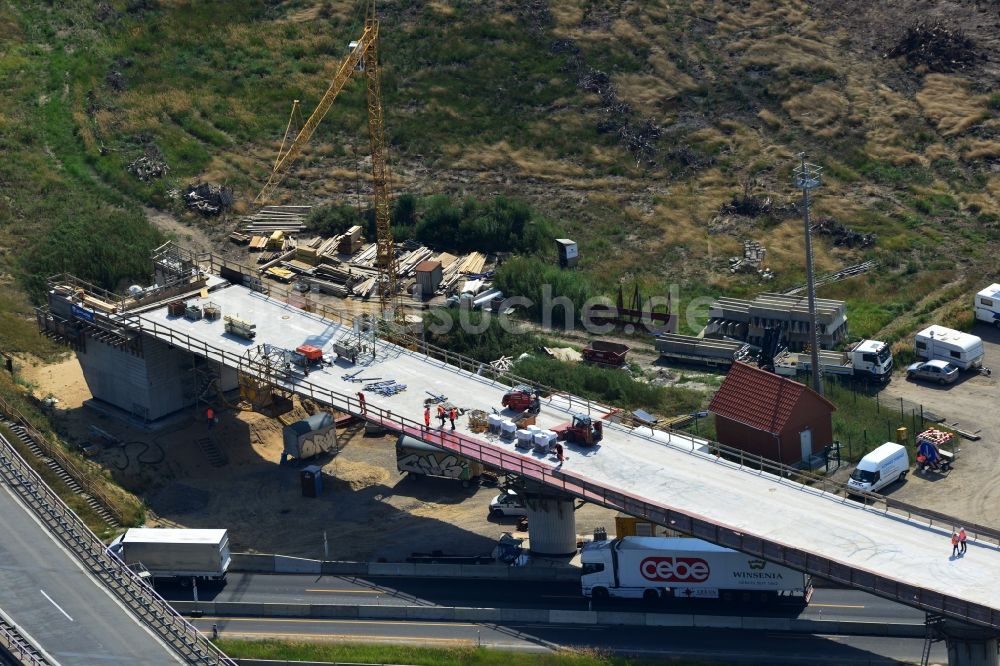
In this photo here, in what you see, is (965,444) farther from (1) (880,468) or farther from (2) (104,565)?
(2) (104,565)

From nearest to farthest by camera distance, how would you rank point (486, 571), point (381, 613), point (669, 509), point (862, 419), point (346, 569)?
point (669, 509)
point (381, 613)
point (486, 571)
point (346, 569)
point (862, 419)

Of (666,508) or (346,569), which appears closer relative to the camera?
(666,508)

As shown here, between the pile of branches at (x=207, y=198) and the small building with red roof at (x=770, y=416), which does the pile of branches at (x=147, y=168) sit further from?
the small building with red roof at (x=770, y=416)

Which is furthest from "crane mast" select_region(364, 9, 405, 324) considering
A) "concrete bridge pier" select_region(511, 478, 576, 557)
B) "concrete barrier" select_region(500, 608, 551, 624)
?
"concrete barrier" select_region(500, 608, 551, 624)

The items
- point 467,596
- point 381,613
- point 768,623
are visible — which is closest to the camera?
point 768,623

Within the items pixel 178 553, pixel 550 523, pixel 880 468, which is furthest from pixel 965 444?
pixel 178 553

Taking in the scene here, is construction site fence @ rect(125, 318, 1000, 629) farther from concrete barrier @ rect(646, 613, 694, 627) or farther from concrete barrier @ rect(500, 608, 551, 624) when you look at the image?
concrete barrier @ rect(500, 608, 551, 624)
